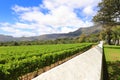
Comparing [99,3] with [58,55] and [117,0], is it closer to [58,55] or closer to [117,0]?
[117,0]

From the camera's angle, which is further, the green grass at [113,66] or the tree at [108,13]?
the tree at [108,13]

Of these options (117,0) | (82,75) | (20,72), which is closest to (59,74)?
(82,75)

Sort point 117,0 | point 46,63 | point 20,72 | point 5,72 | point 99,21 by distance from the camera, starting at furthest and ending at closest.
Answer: point 99,21 → point 117,0 → point 46,63 → point 20,72 → point 5,72

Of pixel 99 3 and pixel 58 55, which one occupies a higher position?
pixel 99 3

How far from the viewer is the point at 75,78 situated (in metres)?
4.34

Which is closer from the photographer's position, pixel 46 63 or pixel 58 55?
pixel 46 63

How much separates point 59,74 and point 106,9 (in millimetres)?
52089

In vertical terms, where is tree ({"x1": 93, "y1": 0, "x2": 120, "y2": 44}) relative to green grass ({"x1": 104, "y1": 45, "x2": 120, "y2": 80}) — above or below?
above

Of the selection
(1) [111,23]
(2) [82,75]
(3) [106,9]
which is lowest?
(2) [82,75]

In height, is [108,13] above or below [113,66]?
above

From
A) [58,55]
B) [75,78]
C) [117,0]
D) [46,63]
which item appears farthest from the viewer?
[117,0]

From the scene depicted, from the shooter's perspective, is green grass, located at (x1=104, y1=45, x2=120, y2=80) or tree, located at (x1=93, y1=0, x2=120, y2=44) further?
tree, located at (x1=93, y1=0, x2=120, y2=44)

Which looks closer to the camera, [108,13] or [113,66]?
[113,66]

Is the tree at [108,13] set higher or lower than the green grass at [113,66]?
higher
